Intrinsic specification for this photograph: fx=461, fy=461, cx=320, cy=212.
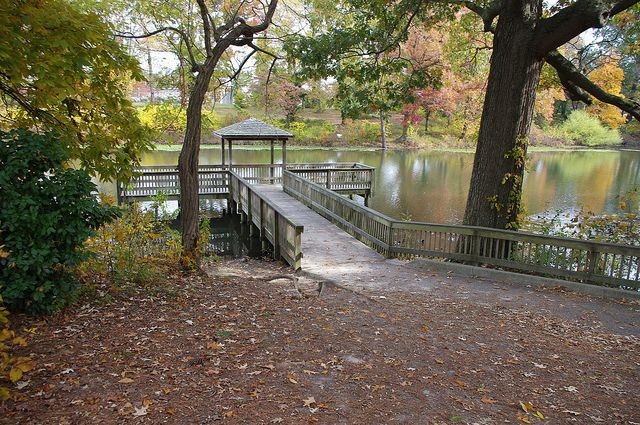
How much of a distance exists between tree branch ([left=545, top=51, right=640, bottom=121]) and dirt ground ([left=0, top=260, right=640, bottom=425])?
449 cm

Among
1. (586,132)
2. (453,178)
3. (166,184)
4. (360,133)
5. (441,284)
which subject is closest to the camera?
(441,284)

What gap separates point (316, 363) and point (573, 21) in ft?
24.6

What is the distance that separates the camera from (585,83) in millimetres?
9234

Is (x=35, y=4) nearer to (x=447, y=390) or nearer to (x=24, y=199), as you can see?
(x=24, y=199)

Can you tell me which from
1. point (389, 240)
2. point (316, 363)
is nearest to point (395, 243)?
point (389, 240)

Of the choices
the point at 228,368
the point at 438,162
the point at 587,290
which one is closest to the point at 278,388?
the point at 228,368

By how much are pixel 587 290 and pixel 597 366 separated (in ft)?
10.9

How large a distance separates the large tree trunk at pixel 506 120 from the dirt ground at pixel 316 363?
10.6 feet

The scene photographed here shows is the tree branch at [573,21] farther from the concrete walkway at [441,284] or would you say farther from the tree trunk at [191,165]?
the tree trunk at [191,165]

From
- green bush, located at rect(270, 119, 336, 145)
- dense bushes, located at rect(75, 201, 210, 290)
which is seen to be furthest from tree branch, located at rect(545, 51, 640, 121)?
green bush, located at rect(270, 119, 336, 145)

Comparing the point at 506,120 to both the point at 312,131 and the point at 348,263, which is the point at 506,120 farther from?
the point at 312,131

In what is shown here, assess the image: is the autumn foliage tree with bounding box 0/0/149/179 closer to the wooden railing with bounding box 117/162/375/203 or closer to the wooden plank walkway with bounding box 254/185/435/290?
the wooden plank walkway with bounding box 254/185/435/290

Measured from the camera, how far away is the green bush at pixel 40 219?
14.5 feet

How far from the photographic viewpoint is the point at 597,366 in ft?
15.9
